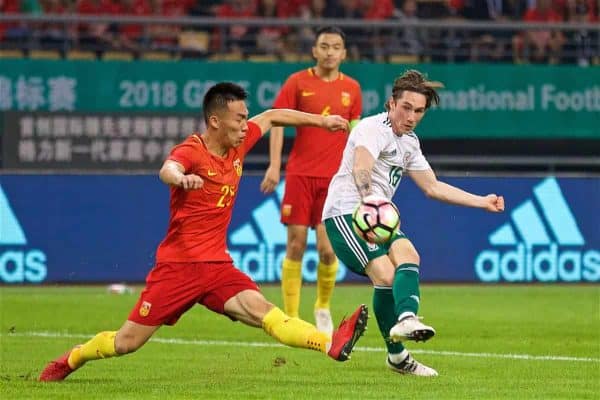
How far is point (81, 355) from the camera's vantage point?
8.97 m

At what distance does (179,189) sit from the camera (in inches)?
346

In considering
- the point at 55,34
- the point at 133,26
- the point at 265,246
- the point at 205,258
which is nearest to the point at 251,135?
the point at 205,258

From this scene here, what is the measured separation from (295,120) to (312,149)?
3.50m

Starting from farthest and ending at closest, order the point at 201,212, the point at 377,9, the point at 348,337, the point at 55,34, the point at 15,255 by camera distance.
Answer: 1. the point at 377,9
2. the point at 55,34
3. the point at 15,255
4. the point at 201,212
5. the point at 348,337

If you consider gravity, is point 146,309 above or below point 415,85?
below

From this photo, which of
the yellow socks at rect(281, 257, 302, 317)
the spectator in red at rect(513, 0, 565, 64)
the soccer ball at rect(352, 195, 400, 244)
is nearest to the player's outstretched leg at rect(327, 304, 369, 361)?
the soccer ball at rect(352, 195, 400, 244)

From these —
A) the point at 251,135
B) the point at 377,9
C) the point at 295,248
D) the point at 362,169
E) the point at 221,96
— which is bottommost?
the point at 295,248

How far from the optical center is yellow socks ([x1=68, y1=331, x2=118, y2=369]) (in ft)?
28.9

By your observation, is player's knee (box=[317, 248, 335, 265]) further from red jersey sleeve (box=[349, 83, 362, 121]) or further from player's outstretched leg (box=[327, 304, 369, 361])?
player's outstretched leg (box=[327, 304, 369, 361])

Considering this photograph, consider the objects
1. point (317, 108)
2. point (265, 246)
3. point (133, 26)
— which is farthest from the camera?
point (133, 26)

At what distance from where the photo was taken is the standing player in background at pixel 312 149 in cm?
1265

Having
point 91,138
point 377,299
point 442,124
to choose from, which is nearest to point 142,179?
Answer: point 91,138

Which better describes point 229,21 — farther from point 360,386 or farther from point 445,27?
point 360,386

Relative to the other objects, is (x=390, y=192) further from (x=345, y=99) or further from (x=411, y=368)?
(x=345, y=99)
